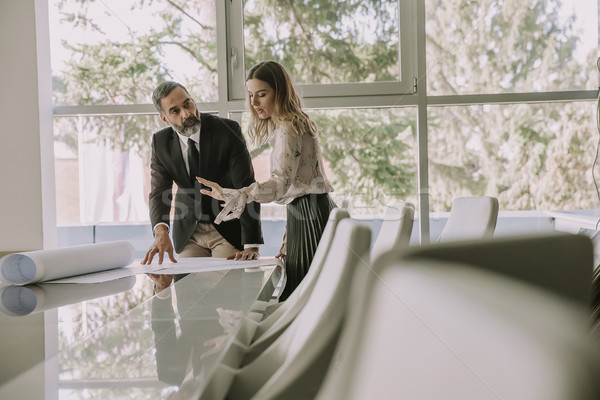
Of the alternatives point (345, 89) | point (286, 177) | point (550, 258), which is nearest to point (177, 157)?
point (286, 177)

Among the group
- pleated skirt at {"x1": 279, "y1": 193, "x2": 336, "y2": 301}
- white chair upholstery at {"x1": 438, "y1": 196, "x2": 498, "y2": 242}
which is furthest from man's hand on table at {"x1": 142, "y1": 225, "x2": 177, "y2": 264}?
white chair upholstery at {"x1": 438, "y1": 196, "x2": 498, "y2": 242}

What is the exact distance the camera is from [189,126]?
1.47 meters

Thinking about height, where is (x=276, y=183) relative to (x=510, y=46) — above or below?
below

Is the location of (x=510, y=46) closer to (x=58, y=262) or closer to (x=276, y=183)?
→ (x=276, y=183)

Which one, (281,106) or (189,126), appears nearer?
(281,106)

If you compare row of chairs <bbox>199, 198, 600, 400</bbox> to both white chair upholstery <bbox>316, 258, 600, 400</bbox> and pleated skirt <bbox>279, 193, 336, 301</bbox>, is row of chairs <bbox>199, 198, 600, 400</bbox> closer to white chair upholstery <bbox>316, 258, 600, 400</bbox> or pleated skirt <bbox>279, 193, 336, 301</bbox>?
white chair upholstery <bbox>316, 258, 600, 400</bbox>

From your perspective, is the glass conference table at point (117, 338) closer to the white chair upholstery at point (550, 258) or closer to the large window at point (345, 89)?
the white chair upholstery at point (550, 258)

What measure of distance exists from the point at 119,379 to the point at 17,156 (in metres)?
1.87

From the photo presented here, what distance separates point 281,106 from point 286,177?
0.68 feet

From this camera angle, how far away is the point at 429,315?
0.40 ft

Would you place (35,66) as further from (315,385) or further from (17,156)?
(315,385)

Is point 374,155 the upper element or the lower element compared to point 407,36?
lower

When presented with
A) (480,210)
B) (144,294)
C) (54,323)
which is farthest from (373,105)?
(54,323)

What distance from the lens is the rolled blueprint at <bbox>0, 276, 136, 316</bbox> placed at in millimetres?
517
